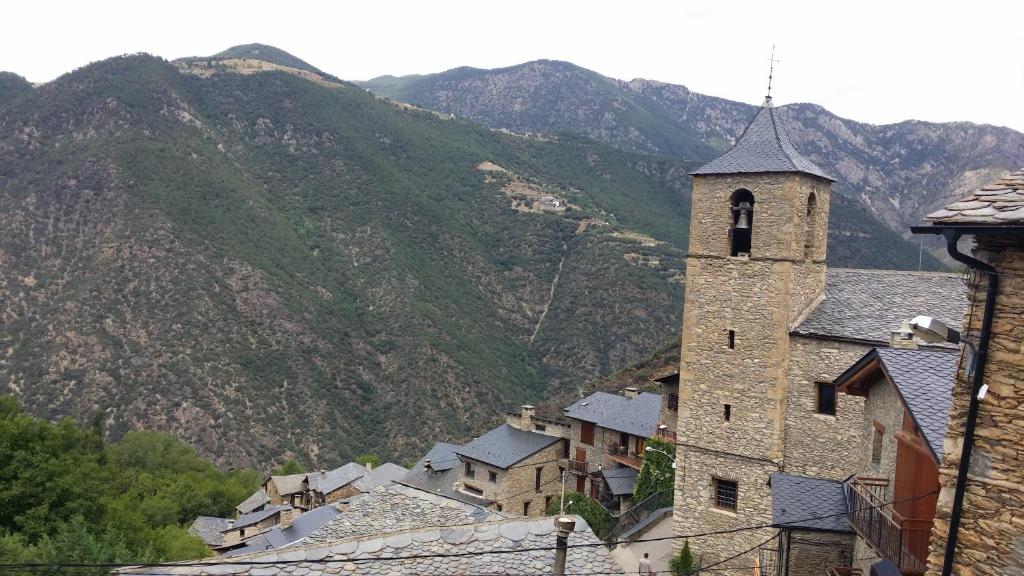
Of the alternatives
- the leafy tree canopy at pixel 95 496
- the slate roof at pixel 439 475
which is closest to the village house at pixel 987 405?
the leafy tree canopy at pixel 95 496

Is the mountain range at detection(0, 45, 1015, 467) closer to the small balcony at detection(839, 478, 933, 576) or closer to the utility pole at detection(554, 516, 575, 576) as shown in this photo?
the small balcony at detection(839, 478, 933, 576)

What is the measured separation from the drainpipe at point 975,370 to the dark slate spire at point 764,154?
11481mm

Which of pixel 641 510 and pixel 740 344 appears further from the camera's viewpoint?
pixel 641 510

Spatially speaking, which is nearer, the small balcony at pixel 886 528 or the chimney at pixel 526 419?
the small balcony at pixel 886 528

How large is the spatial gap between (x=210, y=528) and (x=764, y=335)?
106 ft

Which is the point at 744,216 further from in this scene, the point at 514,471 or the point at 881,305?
the point at 514,471

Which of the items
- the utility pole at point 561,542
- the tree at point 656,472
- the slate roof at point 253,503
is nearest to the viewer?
the utility pole at point 561,542

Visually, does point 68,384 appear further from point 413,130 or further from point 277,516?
point 413,130

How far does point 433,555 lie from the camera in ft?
21.7

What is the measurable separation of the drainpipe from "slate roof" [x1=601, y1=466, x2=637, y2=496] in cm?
2253

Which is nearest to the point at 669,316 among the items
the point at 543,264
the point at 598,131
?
the point at 543,264

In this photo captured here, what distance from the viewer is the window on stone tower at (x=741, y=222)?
1656 centimetres

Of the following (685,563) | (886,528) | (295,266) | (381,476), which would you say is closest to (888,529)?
(886,528)

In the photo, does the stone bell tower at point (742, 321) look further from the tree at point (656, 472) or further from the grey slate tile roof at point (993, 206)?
the grey slate tile roof at point (993, 206)
